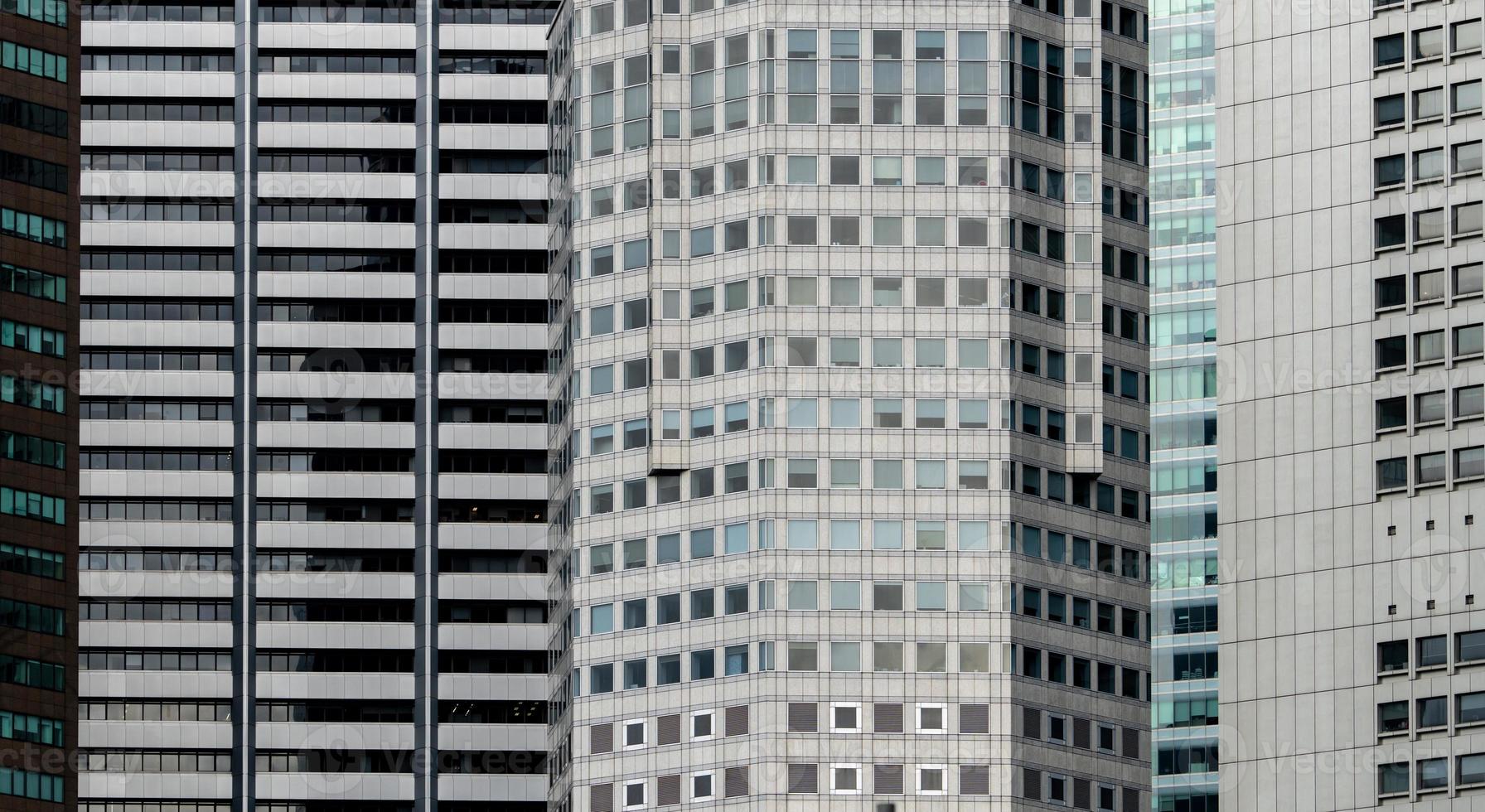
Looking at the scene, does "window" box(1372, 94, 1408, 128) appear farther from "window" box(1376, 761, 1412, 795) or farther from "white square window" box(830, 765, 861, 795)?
"white square window" box(830, 765, 861, 795)

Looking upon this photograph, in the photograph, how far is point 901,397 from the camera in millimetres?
180375

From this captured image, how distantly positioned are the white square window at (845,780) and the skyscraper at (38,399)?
38.9m

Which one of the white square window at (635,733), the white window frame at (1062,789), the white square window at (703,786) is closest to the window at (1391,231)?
the white window frame at (1062,789)

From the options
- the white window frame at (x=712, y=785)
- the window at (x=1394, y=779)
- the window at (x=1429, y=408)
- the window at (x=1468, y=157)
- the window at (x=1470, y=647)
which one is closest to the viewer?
the window at (x=1470, y=647)

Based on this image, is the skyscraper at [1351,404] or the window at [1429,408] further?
the window at [1429,408]

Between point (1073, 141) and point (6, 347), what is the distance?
60026mm

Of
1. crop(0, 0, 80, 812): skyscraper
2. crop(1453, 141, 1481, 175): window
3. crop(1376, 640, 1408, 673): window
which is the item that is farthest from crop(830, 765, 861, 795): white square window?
crop(1453, 141, 1481, 175): window

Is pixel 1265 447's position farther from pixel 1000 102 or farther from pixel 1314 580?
pixel 1000 102

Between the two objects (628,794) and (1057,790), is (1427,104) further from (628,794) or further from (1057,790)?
(628,794)

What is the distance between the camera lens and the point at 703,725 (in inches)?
6973

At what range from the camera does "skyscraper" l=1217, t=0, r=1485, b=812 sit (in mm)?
173250

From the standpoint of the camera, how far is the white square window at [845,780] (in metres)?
174

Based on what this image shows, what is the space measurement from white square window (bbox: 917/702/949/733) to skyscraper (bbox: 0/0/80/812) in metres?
43.7

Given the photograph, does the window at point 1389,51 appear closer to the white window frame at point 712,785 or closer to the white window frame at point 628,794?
the white window frame at point 712,785
